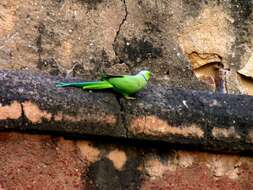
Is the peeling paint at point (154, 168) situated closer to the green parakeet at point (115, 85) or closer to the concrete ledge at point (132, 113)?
the concrete ledge at point (132, 113)

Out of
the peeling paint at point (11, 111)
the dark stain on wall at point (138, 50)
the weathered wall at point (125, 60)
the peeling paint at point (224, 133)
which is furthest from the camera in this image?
the dark stain on wall at point (138, 50)

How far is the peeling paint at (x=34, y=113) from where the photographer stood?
9.26ft

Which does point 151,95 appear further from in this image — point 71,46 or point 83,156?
point 71,46

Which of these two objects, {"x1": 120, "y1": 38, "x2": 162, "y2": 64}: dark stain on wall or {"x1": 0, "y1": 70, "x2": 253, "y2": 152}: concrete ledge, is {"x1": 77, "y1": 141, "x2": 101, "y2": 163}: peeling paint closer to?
{"x1": 0, "y1": 70, "x2": 253, "y2": 152}: concrete ledge

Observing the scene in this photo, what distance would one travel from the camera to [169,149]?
3.08 m

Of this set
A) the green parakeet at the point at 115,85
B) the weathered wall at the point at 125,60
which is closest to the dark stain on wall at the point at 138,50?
the weathered wall at the point at 125,60

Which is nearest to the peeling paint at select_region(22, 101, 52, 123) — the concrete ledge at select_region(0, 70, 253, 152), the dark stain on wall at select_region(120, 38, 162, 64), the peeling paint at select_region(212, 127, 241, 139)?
the concrete ledge at select_region(0, 70, 253, 152)

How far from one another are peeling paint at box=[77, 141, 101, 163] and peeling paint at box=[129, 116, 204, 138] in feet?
0.59

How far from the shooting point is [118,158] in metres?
3.00

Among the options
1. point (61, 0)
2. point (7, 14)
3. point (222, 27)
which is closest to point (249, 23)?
point (222, 27)

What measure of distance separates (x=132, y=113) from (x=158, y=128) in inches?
4.9

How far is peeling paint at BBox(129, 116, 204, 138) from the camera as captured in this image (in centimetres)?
295

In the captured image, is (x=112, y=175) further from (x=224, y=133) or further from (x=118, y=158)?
(x=224, y=133)

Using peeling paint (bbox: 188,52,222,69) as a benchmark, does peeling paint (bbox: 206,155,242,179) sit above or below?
below
